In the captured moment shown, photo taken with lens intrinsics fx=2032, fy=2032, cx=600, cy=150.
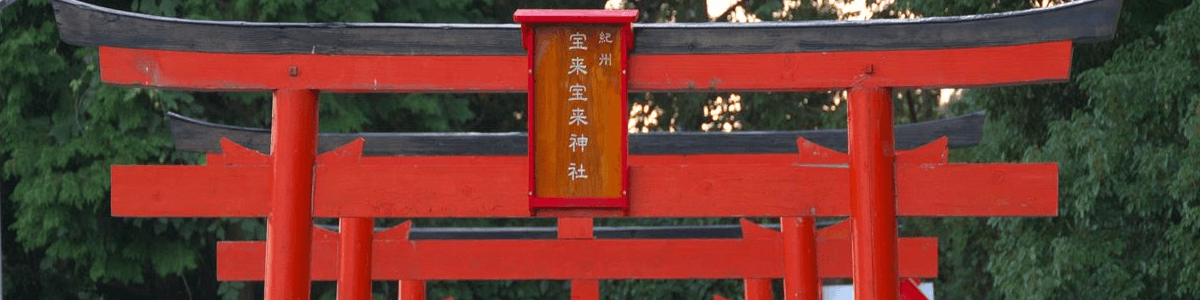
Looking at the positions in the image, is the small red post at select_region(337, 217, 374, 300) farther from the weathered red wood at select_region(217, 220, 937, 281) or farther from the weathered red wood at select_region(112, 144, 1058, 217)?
the weathered red wood at select_region(112, 144, 1058, 217)

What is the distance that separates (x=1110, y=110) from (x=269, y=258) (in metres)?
8.75

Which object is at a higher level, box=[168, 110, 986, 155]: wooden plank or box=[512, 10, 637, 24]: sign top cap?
box=[512, 10, 637, 24]: sign top cap

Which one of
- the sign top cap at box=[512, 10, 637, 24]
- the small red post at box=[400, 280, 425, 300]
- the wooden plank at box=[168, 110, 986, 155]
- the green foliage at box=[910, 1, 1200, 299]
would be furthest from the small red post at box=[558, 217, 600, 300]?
the sign top cap at box=[512, 10, 637, 24]

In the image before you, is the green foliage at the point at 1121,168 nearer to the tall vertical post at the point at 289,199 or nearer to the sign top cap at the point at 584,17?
the sign top cap at the point at 584,17

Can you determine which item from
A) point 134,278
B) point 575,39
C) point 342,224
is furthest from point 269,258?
point 134,278

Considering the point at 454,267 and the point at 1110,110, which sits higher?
the point at 1110,110

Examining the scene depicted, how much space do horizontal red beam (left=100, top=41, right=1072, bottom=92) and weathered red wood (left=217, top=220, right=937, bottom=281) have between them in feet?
15.8

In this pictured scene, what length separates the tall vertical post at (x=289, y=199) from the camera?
8.77 metres

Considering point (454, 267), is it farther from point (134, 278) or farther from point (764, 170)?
point (134, 278)

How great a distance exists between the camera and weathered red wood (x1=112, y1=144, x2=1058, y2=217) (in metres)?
8.72

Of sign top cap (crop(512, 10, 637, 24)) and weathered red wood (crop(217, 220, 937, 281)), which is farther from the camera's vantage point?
weathered red wood (crop(217, 220, 937, 281))

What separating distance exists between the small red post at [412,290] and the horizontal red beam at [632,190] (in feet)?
20.4

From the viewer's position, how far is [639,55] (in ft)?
28.3

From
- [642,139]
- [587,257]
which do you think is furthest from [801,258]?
[587,257]
